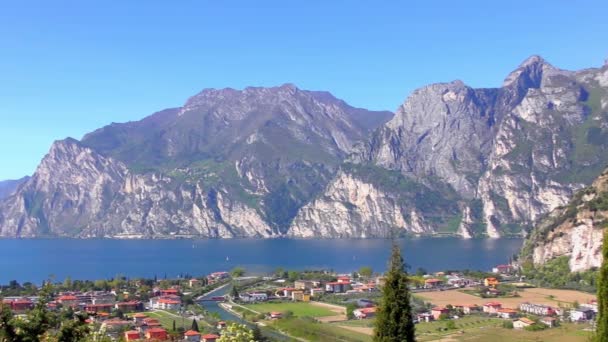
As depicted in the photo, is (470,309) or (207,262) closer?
(470,309)

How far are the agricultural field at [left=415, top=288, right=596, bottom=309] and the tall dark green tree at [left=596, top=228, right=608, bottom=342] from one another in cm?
5304

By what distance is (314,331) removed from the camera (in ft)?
164

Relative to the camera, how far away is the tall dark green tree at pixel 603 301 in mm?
12602

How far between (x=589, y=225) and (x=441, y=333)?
4249 cm

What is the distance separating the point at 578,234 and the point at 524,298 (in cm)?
1890

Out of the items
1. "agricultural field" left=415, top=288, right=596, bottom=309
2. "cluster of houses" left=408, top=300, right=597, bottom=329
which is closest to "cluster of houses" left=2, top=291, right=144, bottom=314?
"cluster of houses" left=408, top=300, right=597, bottom=329

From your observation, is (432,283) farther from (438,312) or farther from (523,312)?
(438,312)

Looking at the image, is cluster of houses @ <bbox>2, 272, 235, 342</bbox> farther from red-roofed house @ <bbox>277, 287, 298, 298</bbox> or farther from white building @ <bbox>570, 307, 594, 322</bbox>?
white building @ <bbox>570, 307, 594, 322</bbox>

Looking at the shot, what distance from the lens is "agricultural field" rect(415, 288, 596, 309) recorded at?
65.0m

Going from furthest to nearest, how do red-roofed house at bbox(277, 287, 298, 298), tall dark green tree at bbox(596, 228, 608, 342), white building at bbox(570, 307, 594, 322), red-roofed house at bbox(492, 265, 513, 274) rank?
red-roofed house at bbox(492, 265, 513, 274) → red-roofed house at bbox(277, 287, 298, 298) → white building at bbox(570, 307, 594, 322) → tall dark green tree at bbox(596, 228, 608, 342)

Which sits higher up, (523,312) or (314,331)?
(523,312)

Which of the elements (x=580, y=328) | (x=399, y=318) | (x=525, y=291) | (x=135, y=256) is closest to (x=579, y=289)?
(x=525, y=291)

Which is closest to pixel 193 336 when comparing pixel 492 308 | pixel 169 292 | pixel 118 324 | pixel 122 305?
pixel 118 324

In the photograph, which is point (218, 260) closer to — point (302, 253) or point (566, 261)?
point (302, 253)
